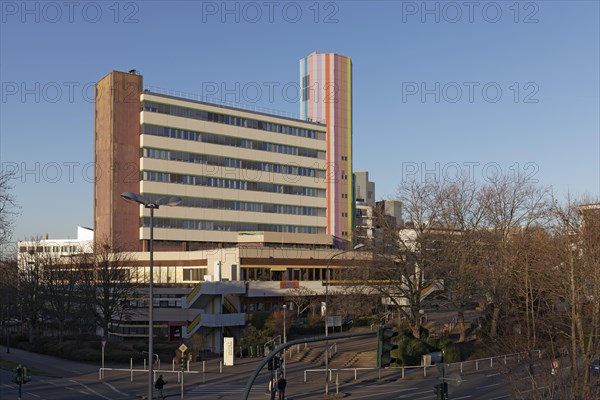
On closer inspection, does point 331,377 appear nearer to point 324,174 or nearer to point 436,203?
point 436,203

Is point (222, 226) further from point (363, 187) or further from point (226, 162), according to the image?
point (363, 187)

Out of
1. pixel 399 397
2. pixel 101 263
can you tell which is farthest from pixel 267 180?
pixel 399 397

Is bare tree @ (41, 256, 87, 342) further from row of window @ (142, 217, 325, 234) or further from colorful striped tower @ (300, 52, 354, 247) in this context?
colorful striped tower @ (300, 52, 354, 247)

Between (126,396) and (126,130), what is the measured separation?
1959 inches

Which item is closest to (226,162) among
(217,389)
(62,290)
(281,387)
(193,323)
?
(62,290)

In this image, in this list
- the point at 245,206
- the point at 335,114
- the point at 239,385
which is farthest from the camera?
the point at 335,114

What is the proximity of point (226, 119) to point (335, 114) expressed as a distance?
4331 cm

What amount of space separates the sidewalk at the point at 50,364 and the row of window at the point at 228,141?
33.5 meters

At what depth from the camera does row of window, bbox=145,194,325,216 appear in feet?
292

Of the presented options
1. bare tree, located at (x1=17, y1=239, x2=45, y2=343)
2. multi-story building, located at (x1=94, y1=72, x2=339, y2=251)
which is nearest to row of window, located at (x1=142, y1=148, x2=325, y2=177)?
multi-story building, located at (x1=94, y1=72, x2=339, y2=251)

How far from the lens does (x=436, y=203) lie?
5575cm

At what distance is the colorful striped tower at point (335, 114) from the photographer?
4622 inches

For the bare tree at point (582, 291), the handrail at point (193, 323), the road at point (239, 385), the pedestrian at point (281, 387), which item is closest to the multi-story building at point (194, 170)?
the handrail at point (193, 323)

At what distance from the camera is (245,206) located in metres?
94.1
